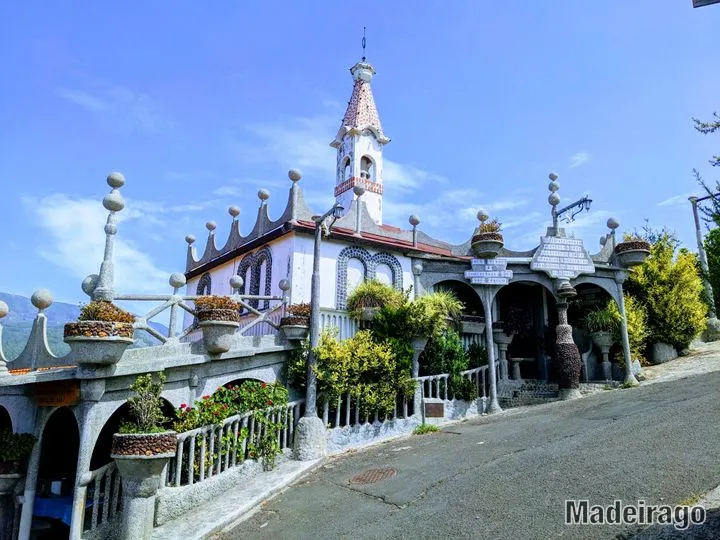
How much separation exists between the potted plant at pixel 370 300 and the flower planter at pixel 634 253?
25.4ft

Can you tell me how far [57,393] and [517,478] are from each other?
293 inches

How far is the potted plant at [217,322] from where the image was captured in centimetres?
991

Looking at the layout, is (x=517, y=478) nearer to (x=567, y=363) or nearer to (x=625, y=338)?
(x=567, y=363)

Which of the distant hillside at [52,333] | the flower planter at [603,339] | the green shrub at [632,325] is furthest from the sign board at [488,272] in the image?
the distant hillside at [52,333]

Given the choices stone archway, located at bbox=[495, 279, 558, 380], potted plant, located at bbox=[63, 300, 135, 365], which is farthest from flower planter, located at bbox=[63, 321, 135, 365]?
stone archway, located at bbox=[495, 279, 558, 380]

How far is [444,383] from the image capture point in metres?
14.1

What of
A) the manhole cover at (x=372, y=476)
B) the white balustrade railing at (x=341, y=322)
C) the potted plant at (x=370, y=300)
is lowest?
the manhole cover at (x=372, y=476)

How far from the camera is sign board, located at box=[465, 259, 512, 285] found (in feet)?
51.6

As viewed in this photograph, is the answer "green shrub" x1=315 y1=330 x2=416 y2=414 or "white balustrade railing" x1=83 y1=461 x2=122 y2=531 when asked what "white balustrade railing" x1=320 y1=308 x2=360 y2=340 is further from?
"white balustrade railing" x1=83 y1=461 x2=122 y2=531

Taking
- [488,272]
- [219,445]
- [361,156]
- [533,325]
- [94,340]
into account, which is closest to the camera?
[94,340]

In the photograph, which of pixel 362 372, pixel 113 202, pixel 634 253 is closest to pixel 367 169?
pixel 634 253

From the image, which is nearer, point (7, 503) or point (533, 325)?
point (7, 503)

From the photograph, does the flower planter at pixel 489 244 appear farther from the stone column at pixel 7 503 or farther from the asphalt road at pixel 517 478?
the stone column at pixel 7 503

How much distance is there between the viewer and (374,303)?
46.1 ft
